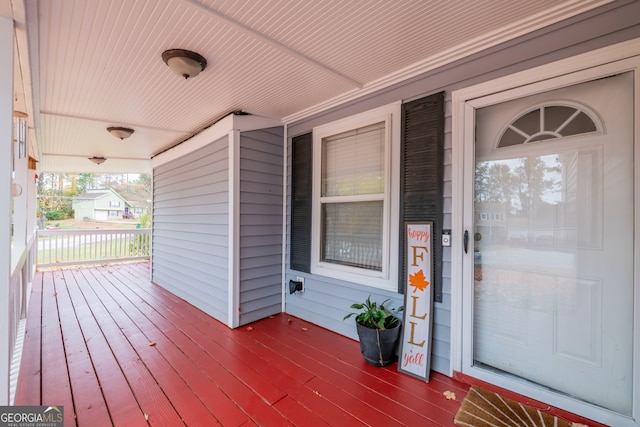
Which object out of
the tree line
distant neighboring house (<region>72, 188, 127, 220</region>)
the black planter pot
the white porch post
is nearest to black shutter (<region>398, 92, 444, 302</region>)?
the black planter pot

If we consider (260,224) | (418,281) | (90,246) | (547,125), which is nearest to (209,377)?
(260,224)

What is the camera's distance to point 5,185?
1.41m

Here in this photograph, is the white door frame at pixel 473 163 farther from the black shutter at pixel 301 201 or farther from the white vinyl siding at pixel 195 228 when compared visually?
the white vinyl siding at pixel 195 228

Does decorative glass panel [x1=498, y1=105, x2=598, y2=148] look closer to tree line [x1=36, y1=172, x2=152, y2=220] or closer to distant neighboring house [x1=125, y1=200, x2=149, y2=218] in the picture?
tree line [x1=36, y1=172, x2=152, y2=220]

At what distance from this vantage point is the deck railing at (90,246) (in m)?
6.40

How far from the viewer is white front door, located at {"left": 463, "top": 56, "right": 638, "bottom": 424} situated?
1629 mm

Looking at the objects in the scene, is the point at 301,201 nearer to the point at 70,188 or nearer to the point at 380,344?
the point at 380,344

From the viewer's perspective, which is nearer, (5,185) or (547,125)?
(5,185)

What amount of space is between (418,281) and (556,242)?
3.15 feet

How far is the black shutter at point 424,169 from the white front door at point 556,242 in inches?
8.8

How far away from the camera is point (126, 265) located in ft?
22.5

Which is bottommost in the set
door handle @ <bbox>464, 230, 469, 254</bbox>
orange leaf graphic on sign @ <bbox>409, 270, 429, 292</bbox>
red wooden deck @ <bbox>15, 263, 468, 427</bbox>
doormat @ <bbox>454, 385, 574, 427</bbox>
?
red wooden deck @ <bbox>15, 263, 468, 427</bbox>

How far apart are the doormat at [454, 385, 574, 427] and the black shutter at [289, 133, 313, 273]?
6.35 ft

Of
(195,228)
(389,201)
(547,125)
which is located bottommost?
(195,228)
